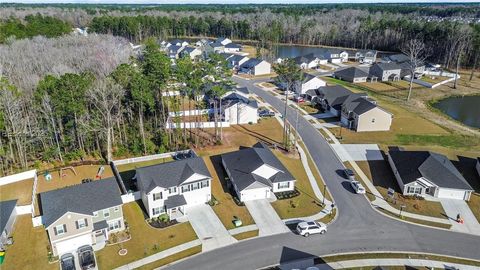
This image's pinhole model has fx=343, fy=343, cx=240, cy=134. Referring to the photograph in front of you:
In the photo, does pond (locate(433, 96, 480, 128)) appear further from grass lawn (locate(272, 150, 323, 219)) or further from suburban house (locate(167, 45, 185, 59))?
suburban house (locate(167, 45, 185, 59))

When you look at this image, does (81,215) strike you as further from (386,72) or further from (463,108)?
(386,72)

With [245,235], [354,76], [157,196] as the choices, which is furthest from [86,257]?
[354,76]

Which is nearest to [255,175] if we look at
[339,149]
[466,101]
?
[339,149]

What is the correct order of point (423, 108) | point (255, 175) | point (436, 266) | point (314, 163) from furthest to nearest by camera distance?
point (423, 108)
point (314, 163)
point (255, 175)
point (436, 266)

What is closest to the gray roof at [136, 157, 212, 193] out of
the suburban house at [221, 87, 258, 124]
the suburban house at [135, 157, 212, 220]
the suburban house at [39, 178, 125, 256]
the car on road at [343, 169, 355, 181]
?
the suburban house at [135, 157, 212, 220]

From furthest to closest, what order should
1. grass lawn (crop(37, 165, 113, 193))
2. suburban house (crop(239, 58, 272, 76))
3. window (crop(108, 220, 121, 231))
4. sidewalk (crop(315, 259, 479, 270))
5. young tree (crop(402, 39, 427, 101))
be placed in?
1. suburban house (crop(239, 58, 272, 76))
2. young tree (crop(402, 39, 427, 101))
3. grass lawn (crop(37, 165, 113, 193))
4. window (crop(108, 220, 121, 231))
5. sidewalk (crop(315, 259, 479, 270))

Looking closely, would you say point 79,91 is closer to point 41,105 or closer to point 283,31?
point 41,105
